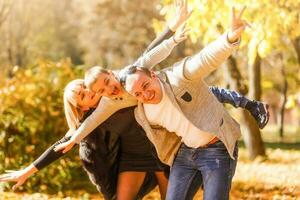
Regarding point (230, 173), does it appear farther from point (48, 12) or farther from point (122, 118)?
point (48, 12)

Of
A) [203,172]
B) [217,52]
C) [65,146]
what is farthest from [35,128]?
[217,52]

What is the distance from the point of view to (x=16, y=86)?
9.56m

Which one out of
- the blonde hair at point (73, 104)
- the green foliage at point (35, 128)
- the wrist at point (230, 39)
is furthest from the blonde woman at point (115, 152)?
the green foliage at point (35, 128)

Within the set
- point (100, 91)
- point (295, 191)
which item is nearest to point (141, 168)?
point (100, 91)

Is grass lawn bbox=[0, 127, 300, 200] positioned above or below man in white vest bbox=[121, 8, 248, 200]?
below

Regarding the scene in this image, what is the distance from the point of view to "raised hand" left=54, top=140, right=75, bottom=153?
5547mm

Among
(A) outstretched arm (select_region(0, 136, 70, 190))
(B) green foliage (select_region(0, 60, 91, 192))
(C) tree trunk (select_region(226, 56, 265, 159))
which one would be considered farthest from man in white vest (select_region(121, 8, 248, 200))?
(C) tree trunk (select_region(226, 56, 265, 159))

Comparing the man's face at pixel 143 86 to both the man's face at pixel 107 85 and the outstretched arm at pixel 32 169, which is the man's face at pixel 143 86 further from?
the outstretched arm at pixel 32 169

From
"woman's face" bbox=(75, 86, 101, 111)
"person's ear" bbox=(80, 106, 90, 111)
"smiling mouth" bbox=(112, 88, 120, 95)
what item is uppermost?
"smiling mouth" bbox=(112, 88, 120, 95)

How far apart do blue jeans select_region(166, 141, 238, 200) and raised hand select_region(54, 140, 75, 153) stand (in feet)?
3.18

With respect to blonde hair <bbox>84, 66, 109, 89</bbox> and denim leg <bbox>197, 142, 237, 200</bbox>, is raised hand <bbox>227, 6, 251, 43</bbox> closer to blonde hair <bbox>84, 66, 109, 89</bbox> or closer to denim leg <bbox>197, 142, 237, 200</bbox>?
denim leg <bbox>197, 142, 237, 200</bbox>

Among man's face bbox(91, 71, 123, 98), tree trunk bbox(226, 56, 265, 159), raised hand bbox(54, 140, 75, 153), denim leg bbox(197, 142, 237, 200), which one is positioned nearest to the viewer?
denim leg bbox(197, 142, 237, 200)

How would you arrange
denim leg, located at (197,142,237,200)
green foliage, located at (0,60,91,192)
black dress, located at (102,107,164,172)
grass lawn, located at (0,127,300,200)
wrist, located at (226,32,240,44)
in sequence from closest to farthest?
wrist, located at (226,32,240,44) → denim leg, located at (197,142,237,200) → black dress, located at (102,107,164,172) → grass lawn, located at (0,127,300,200) → green foliage, located at (0,60,91,192)

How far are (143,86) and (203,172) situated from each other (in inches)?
32.2
